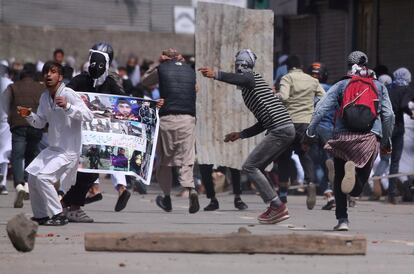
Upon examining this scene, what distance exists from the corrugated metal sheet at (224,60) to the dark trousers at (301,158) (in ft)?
3.61

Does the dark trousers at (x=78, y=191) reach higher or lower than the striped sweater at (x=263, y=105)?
lower

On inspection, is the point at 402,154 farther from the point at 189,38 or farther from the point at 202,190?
the point at 189,38

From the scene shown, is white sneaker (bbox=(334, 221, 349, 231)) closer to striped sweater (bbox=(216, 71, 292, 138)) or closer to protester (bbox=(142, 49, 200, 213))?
striped sweater (bbox=(216, 71, 292, 138))

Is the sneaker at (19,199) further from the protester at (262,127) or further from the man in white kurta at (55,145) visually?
the protester at (262,127)

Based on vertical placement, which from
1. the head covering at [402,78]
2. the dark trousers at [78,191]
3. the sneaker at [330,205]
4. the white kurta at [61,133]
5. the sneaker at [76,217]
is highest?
the head covering at [402,78]

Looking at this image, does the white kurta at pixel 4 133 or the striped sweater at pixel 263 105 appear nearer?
the striped sweater at pixel 263 105

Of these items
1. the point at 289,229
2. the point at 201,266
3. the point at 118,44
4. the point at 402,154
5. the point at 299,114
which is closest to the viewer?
the point at 201,266

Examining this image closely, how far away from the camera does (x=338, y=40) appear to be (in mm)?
25844

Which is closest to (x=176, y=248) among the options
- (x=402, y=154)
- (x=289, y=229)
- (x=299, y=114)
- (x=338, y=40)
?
(x=289, y=229)

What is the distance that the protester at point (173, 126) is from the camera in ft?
53.7

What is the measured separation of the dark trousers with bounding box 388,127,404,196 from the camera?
63.6 ft

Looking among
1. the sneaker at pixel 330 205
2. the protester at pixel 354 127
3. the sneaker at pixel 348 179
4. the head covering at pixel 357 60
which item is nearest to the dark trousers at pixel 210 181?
the sneaker at pixel 330 205

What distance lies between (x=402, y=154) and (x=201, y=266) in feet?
36.1

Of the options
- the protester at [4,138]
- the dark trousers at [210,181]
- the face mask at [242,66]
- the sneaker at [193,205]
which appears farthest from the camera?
the protester at [4,138]
